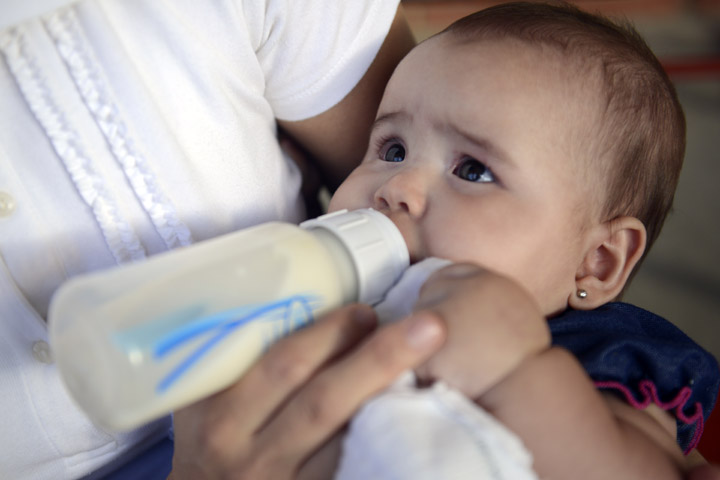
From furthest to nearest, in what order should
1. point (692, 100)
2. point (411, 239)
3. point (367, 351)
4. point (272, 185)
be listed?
point (692, 100), point (272, 185), point (411, 239), point (367, 351)

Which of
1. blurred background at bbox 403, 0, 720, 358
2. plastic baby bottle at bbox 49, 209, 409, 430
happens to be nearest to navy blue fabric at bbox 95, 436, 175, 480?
plastic baby bottle at bbox 49, 209, 409, 430

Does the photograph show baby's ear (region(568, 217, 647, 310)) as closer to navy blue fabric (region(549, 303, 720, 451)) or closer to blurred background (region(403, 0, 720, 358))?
navy blue fabric (region(549, 303, 720, 451))

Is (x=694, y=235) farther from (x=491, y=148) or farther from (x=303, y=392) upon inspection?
(x=303, y=392)

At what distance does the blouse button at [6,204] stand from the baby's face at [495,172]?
0.38 m

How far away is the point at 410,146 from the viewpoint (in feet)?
2.45

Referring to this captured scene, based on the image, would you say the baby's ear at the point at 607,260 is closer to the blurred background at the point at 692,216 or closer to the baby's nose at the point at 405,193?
the baby's nose at the point at 405,193

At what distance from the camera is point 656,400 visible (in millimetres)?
680

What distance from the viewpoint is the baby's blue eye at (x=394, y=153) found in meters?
0.79

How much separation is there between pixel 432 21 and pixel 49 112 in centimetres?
278

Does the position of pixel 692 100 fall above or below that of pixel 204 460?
below

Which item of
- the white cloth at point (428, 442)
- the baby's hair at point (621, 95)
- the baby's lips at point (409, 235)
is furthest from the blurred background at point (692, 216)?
the white cloth at point (428, 442)

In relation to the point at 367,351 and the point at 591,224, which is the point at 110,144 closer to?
the point at 367,351

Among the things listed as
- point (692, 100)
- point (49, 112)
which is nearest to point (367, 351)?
point (49, 112)

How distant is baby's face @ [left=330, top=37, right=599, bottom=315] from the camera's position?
661 mm
